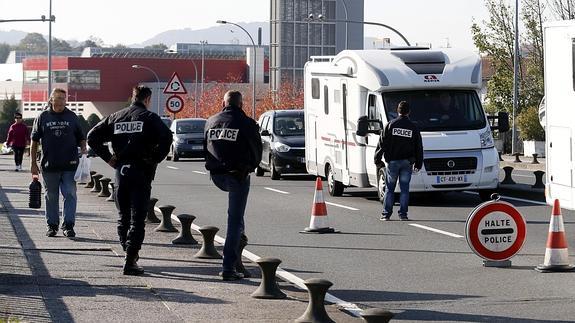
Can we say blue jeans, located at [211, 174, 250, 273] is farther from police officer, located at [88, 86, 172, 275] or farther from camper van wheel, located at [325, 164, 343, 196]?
camper van wheel, located at [325, 164, 343, 196]

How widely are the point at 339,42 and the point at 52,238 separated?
125427mm

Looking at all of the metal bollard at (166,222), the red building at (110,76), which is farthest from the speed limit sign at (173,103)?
the red building at (110,76)

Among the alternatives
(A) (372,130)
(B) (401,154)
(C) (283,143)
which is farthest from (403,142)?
(C) (283,143)

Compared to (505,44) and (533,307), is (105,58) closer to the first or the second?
(505,44)

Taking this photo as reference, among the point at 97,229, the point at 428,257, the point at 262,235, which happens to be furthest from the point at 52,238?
the point at 428,257

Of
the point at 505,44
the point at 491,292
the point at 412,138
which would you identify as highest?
the point at 505,44

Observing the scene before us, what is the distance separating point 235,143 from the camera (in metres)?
12.8

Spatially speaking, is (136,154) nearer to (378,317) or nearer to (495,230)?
(495,230)

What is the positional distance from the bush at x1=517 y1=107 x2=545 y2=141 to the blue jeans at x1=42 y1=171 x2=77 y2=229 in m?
38.9

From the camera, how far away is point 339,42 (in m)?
141

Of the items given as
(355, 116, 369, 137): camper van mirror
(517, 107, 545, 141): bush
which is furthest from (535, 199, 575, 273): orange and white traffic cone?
(517, 107, 545, 141): bush

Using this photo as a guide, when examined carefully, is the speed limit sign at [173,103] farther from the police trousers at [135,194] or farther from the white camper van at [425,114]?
the police trousers at [135,194]

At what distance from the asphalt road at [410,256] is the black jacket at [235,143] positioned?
1486 millimetres

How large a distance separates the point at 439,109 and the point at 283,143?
976 cm
